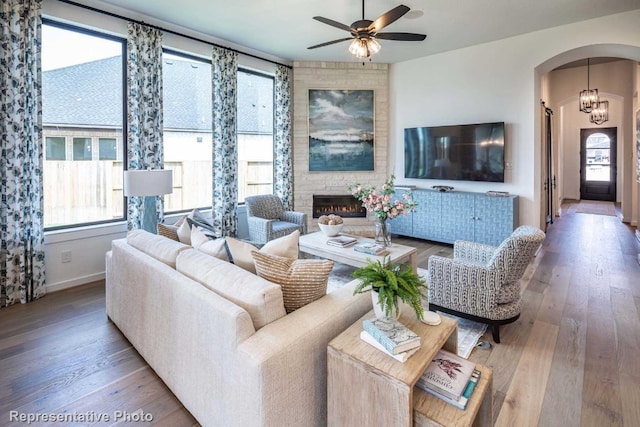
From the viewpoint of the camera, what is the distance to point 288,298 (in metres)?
1.87

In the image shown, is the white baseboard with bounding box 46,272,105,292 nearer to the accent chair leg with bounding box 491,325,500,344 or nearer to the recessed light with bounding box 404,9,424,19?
the accent chair leg with bounding box 491,325,500,344

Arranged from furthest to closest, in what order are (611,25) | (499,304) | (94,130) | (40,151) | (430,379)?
1. (611,25)
2. (94,130)
3. (40,151)
4. (499,304)
5. (430,379)

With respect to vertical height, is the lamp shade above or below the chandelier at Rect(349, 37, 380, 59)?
below

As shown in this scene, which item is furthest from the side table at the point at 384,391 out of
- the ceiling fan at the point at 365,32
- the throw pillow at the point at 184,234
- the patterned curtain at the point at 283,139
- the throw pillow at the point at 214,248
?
the patterned curtain at the point at 283,139

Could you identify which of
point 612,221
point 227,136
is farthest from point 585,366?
point 612,221

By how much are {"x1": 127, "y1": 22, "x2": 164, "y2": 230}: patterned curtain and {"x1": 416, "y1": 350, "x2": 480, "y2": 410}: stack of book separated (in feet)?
13.2

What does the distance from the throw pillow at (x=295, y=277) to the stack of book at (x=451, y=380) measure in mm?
666

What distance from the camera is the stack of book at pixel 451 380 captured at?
1474mm

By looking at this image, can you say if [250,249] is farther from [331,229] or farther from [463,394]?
[331,229]

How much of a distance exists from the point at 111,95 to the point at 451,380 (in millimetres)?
4813

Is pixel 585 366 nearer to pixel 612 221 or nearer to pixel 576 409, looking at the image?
pixel 576 409

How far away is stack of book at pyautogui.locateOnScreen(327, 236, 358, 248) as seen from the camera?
3986 millimetres

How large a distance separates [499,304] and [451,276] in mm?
409

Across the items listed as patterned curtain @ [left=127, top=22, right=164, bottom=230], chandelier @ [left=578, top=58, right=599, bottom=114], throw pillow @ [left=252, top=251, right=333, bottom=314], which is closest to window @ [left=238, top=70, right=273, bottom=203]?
patterned curtain @ [left=127, top=22, right=164, bottom=230]
